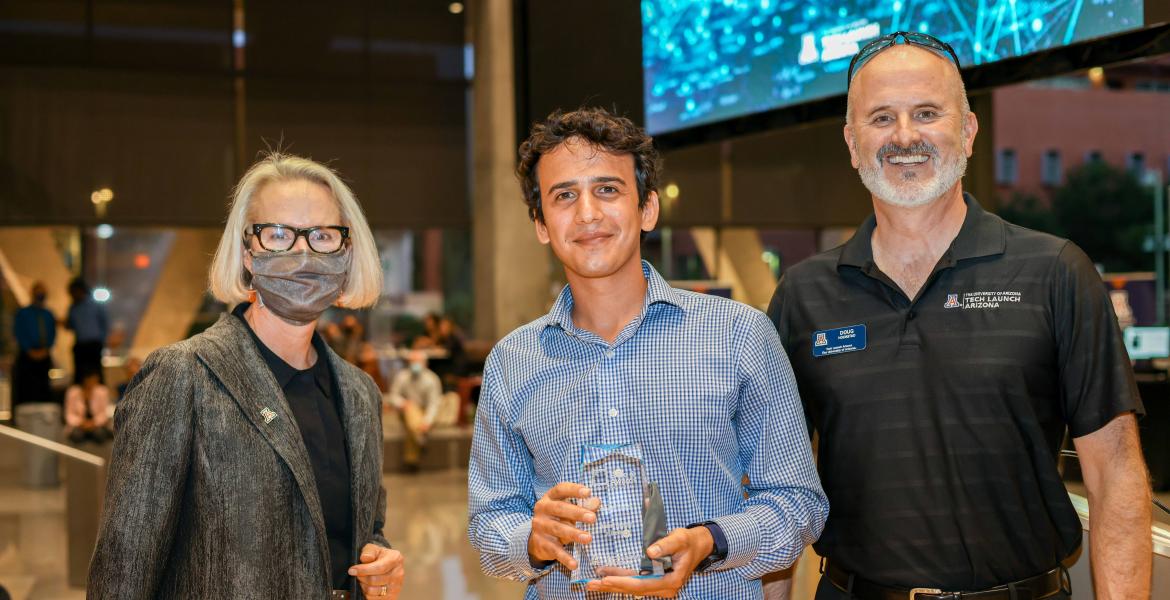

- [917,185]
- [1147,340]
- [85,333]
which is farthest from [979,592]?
[85,333]

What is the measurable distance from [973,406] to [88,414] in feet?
31.9

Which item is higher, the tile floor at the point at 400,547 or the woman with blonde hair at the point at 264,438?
the woman with blonde hair at the point at 264,438

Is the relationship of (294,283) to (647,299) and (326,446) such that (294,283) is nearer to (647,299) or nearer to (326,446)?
(326,446)

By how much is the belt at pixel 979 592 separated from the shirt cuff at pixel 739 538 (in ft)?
1.30

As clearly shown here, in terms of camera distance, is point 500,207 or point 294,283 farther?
point 500,207

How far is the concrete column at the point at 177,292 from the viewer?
46.5 ft

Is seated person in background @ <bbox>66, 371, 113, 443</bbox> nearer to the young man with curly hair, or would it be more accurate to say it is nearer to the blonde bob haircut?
the blonde bob haircut

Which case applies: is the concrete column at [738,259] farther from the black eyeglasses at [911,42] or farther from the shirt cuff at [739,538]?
the shirt cuff at [739,538]

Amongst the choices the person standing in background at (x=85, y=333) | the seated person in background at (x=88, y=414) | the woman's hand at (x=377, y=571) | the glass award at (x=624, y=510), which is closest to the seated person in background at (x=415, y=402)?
the seated person in background at (x=88, y=414)

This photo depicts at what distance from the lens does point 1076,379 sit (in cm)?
190

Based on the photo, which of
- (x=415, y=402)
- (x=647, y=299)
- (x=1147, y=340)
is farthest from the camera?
(x=415, y=402)

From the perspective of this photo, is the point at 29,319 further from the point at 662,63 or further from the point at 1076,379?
the point at 1076,379

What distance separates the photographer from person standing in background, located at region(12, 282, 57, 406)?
11.2 metres

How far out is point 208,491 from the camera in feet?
6.36
